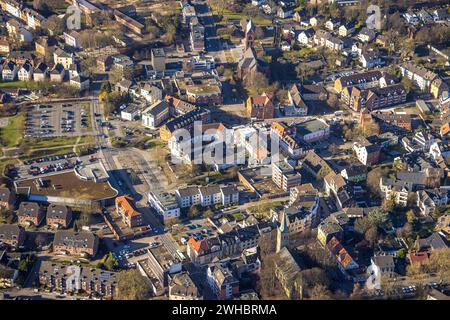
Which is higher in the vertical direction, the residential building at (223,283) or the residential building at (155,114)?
the residential building at (155,114)

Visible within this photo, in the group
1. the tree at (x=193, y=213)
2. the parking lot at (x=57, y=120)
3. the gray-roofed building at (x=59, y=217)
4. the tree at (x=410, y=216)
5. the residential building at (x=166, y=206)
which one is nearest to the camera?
the gray-roofed building at (x=59, y=217)

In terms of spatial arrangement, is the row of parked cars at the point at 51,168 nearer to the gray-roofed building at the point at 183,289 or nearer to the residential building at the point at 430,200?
the gray-roofed building at the point at 183,289

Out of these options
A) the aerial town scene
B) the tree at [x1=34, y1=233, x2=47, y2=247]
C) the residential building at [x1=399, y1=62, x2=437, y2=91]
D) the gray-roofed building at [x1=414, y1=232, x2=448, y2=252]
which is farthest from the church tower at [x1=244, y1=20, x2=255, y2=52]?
the tree at [x1=34, y1=233, x2=47, y2=247]

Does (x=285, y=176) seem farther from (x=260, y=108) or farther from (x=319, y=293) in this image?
(x=319, y=293)

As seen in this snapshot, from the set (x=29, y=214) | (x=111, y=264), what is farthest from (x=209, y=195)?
(x=29, y=214)

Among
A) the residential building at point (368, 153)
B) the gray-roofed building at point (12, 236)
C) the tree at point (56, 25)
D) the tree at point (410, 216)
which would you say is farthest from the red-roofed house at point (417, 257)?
the tree at point (56, 25)

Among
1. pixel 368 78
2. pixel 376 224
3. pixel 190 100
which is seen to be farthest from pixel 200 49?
pixel 376 224

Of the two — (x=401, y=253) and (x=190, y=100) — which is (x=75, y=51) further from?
(x=401, y=253)
